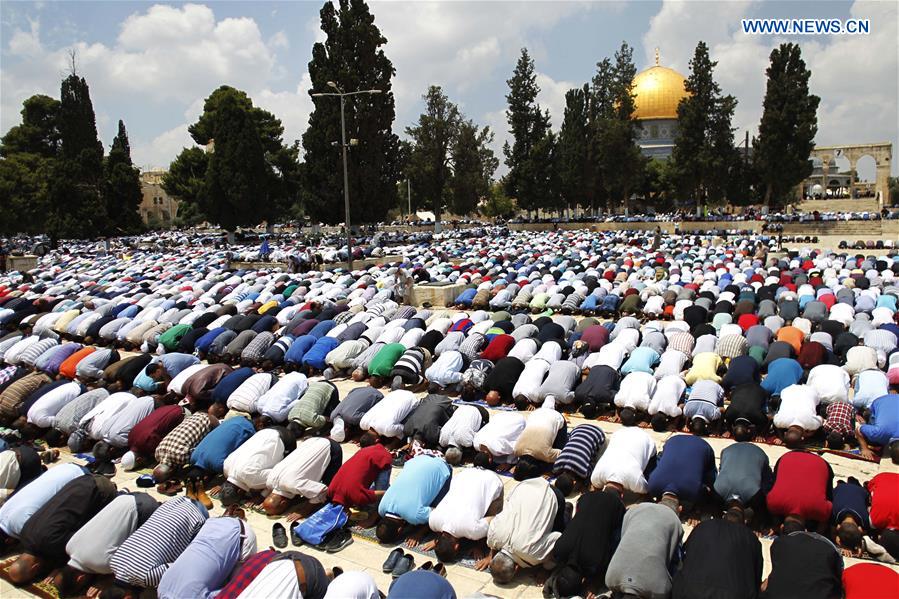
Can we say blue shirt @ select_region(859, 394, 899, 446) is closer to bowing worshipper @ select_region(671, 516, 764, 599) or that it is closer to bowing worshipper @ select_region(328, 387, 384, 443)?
bowing worshipper @ select_region(671, 516, 764, 599)

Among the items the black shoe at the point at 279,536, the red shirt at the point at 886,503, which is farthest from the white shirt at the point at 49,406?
the red shirt at the point at 886,503

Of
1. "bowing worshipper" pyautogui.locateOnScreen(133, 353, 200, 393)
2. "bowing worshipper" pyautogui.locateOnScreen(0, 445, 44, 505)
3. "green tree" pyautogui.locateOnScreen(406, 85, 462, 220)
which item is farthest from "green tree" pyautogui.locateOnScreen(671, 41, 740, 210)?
"bowing worshipper" pyautogui.locateOnScreen(0, 445, 44, 505)

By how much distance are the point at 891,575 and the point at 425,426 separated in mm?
4310

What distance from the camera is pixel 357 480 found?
18.3ft

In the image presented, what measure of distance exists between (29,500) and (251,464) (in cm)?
186

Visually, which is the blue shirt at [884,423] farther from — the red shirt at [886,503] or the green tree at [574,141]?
the green tree at [574,141]

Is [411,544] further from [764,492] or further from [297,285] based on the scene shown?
[297,285]

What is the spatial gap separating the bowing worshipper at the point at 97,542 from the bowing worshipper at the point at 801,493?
5.14 meters

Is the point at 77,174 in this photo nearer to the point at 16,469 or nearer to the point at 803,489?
the point at 16,469

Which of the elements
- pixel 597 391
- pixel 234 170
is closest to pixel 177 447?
pixel 597 391

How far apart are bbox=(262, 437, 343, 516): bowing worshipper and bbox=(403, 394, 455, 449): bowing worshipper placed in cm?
104

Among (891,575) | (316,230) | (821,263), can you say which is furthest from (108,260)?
(891,575)

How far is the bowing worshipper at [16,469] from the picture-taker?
5.93m

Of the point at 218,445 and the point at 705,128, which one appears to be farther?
the point at 705,128
